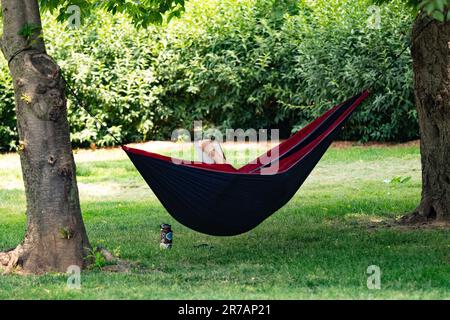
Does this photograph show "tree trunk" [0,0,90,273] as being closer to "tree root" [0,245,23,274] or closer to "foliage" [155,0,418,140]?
"tree root" [0,245,23,274]

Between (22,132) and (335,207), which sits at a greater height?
(22,132)

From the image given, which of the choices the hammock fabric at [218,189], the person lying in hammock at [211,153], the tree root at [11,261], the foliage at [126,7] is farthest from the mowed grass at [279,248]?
the foliage at [126,7]

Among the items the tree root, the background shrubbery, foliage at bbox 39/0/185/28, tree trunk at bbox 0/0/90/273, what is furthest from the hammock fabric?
the background shrubbery

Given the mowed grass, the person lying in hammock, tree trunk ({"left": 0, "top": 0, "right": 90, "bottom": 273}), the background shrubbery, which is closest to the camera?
the mowed grass

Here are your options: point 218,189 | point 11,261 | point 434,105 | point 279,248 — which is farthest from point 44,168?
point 434,105

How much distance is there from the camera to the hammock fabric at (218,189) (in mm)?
4758

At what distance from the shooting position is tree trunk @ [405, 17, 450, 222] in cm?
580

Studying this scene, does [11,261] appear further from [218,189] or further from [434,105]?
[434,105]

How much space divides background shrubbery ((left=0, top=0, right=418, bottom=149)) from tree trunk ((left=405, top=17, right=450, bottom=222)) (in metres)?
4.57

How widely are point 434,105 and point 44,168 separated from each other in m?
2.73

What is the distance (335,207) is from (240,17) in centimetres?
503
